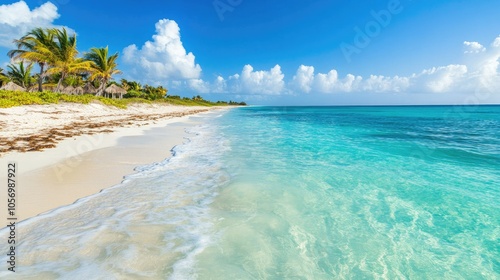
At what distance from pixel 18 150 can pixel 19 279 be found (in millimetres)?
8059

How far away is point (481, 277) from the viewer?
328 cm

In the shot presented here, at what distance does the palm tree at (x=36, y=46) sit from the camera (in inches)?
1182

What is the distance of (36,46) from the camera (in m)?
30.3

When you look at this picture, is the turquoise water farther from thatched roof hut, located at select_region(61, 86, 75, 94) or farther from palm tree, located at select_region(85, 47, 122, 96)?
thatched roof hut, located at select_region(61, 86, 75, 94)

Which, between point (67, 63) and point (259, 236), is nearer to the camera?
point (259, 236)

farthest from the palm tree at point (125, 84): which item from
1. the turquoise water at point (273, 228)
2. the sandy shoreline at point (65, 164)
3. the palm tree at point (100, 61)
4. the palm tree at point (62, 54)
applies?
the turquoise water at point (273, 228)

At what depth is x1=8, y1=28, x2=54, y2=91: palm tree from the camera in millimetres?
30025

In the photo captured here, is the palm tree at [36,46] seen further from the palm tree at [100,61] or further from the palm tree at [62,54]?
the palm tree at [100,61]

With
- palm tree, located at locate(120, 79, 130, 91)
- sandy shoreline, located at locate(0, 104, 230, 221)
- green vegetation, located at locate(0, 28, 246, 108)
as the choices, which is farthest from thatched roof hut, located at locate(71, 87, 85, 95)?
sandy shoreline, located at locate(0, 104, 230, 221)

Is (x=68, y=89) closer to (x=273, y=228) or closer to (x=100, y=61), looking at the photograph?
(x=100, y=61)

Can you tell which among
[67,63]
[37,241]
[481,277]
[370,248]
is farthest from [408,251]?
[67,63]

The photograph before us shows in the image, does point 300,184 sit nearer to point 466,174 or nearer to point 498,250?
point 498,250

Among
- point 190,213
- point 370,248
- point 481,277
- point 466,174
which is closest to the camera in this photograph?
point 481,277

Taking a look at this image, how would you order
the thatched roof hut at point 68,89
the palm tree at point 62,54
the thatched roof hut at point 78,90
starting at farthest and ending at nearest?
the thatched roof hut at point 78,90 < the thatched roof hut at point 68,89 < the palm tree at point 62,54
